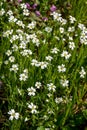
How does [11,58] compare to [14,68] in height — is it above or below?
above

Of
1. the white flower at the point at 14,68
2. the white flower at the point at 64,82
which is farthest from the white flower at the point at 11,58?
the white flower at the point at 64,82

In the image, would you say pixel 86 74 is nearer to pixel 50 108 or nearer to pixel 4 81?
pixel 50 108

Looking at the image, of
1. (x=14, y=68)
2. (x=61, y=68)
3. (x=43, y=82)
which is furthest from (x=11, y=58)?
(x=61, y=68)

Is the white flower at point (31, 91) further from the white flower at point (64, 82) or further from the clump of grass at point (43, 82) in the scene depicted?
the white flower at point (64, 82)

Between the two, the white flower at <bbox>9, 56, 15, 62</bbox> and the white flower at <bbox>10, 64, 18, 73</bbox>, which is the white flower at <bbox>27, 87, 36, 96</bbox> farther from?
the white flower at <bbox>9, 56, 15, 62</bbox>

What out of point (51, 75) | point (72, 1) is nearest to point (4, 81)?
point (51, 75)

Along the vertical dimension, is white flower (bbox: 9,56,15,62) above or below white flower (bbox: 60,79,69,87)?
above

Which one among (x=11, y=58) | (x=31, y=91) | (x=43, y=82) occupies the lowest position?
(x=31, y=91)

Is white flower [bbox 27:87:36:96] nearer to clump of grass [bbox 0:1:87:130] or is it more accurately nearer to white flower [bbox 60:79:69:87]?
clump of grass [bbox 0:1:87:130]

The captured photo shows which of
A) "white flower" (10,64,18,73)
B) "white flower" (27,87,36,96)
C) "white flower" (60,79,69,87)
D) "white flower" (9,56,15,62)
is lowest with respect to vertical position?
"white flower" (27,87,36,96)

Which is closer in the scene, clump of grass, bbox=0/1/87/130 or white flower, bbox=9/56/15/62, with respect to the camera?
clump of grass, bbox=0/1/87/130

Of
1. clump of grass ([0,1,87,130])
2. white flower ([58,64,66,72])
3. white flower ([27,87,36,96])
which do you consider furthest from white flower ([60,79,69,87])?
white flower ([27,87,36,96])

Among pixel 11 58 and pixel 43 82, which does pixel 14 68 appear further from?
pixel 43 82
